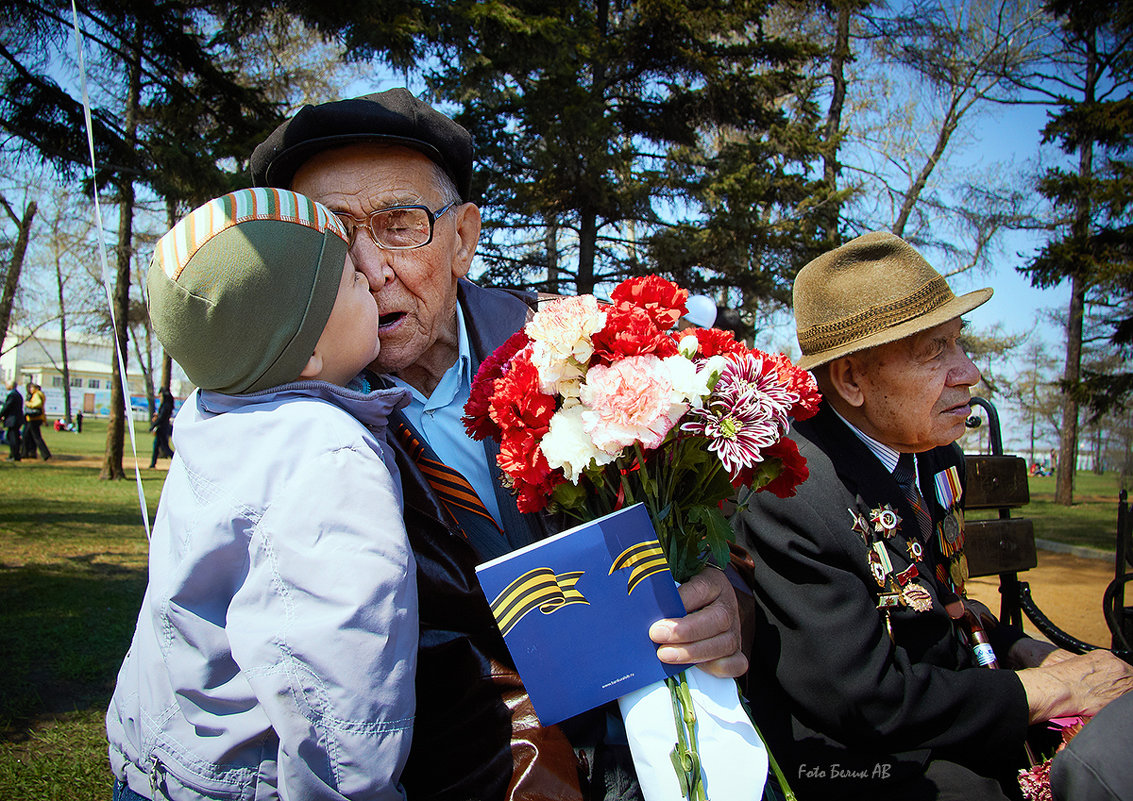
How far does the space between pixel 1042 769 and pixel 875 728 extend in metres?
0.47

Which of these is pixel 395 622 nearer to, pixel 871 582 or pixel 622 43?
pixel 871 582

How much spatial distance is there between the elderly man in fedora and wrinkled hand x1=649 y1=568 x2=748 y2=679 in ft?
1.51

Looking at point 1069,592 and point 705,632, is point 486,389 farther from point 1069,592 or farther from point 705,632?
point 1069,592

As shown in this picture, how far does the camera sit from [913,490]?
2389mm

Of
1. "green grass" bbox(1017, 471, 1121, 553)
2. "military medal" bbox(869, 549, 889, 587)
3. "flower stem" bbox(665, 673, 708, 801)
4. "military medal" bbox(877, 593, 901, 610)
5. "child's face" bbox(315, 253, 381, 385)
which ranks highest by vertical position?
"child's face" bbox(315, 253, 381, 385)

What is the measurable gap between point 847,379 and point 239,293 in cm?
186

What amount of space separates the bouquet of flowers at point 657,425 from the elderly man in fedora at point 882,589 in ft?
1.69

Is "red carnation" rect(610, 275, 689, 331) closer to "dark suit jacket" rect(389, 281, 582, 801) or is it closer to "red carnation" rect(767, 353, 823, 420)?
"red carnation" rect(767, 353, 823, 420)

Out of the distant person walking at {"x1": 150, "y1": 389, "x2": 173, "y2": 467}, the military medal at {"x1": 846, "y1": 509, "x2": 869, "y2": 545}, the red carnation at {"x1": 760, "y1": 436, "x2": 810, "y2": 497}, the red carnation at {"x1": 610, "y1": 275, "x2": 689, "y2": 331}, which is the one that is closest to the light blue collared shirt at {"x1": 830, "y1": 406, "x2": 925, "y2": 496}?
the military medal at {"x1": 846, "y1": 509, "x2": 869, "y2": 545}

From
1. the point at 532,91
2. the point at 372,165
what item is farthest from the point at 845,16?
the point at 372,165

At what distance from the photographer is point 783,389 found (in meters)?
1.52

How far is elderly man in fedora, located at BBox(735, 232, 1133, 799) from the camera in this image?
6.28 ft

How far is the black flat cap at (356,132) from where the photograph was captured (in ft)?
6.47

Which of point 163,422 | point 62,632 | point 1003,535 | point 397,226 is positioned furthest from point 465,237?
point 163,422
